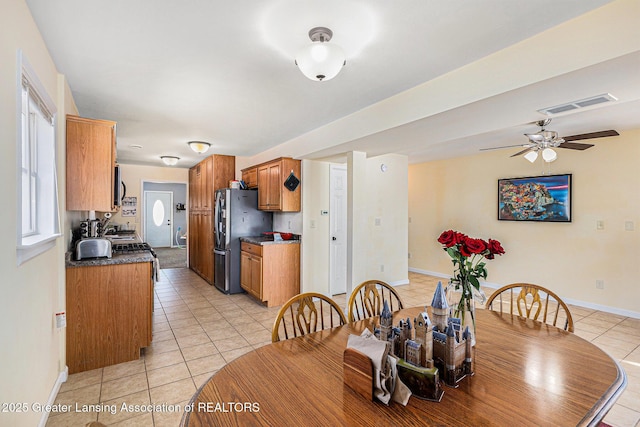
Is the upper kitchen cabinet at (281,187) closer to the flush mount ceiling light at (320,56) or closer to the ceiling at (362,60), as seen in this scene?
the ceiling at (362,60)

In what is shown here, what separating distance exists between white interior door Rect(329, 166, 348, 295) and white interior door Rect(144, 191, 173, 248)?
25.9 feet

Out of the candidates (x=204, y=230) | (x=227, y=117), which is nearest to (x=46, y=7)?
(x=227, y=117)

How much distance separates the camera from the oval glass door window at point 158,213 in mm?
10555

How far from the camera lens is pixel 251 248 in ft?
15.1

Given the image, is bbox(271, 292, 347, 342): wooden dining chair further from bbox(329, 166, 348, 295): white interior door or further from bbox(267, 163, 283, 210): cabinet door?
bbox(267, 163, 283, 210): cabinet door

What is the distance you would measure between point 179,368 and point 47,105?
7.20ft

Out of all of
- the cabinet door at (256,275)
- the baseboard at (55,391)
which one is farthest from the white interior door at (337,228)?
the baseboard at (55,391)

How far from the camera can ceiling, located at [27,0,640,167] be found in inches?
62.5

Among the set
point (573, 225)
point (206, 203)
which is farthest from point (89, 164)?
point (573, 225)

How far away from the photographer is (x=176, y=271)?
22.1ft

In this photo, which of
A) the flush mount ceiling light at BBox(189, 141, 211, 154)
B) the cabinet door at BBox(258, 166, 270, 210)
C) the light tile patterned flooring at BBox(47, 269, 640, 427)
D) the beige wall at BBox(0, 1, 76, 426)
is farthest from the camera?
the cabinet door at BBox(258, 166, 270, 210)

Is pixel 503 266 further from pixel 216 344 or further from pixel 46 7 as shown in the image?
pixel 46 7

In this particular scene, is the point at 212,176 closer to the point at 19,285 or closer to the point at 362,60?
the point at 362,60

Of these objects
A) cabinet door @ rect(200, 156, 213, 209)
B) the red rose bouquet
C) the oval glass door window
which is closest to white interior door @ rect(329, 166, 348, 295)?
cabinet door @ rect(200, 156, 213, 209)
